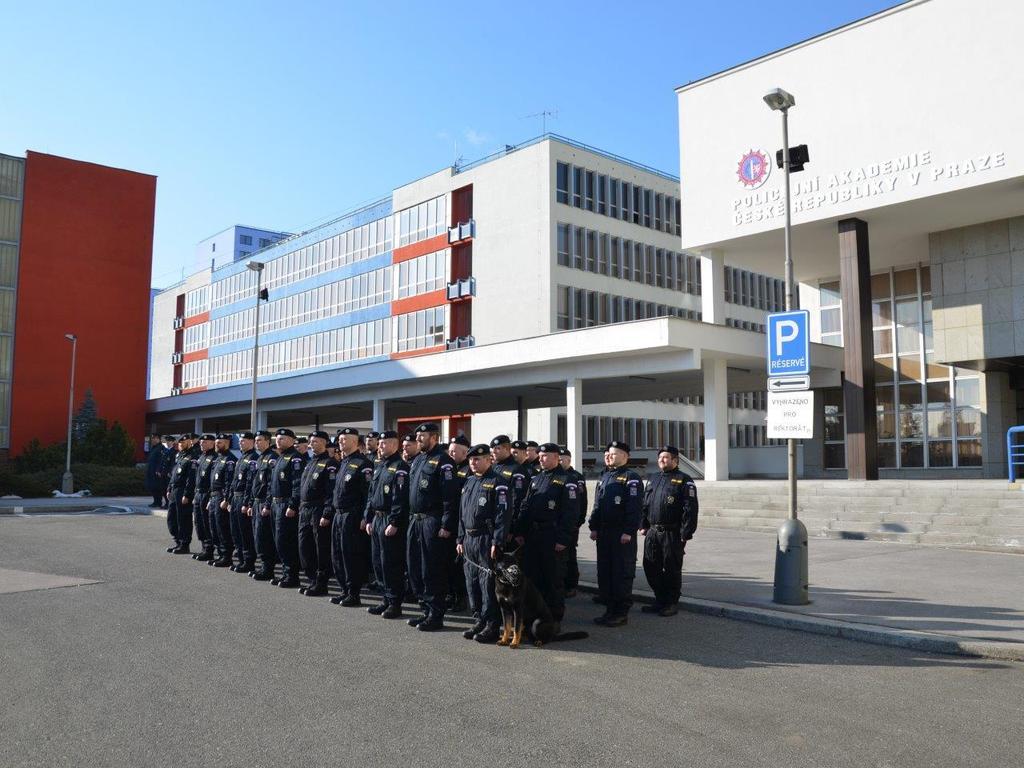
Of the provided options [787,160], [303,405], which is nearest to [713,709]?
[787,160]

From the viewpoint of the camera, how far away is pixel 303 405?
43656 millimetres

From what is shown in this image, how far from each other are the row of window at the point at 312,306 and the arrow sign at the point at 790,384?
44.8m

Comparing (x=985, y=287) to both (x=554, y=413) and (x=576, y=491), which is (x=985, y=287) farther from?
(x=554, y=413)

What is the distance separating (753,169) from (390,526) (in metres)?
21.5

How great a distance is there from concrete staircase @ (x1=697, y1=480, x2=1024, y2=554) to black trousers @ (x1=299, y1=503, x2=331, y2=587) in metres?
10.6

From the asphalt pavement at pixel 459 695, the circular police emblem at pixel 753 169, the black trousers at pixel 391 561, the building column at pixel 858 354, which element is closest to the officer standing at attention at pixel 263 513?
the asphalt pavement at pixel 459 695

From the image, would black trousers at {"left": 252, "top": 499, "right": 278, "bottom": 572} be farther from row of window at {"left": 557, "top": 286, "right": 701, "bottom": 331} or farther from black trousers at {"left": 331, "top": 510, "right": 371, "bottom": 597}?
row of window at {"left": 557, "top": 286, "right": 701, "bottom": 331}

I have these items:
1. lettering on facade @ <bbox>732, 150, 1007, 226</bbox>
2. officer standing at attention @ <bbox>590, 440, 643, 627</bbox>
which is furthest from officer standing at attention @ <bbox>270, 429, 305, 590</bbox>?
lettering on facade @ <bbox>732, 150, 1007, 226</bbox>

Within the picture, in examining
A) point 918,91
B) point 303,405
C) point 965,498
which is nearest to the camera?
point 965,498

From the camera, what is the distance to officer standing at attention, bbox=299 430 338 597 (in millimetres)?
11016

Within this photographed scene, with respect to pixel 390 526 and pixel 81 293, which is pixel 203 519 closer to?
pixel 390 526

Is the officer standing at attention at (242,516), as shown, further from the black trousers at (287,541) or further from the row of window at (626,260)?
the row of window at (626,260)

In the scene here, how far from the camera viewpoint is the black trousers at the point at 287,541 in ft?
37.7

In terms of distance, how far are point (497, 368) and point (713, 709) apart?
88.6ft
